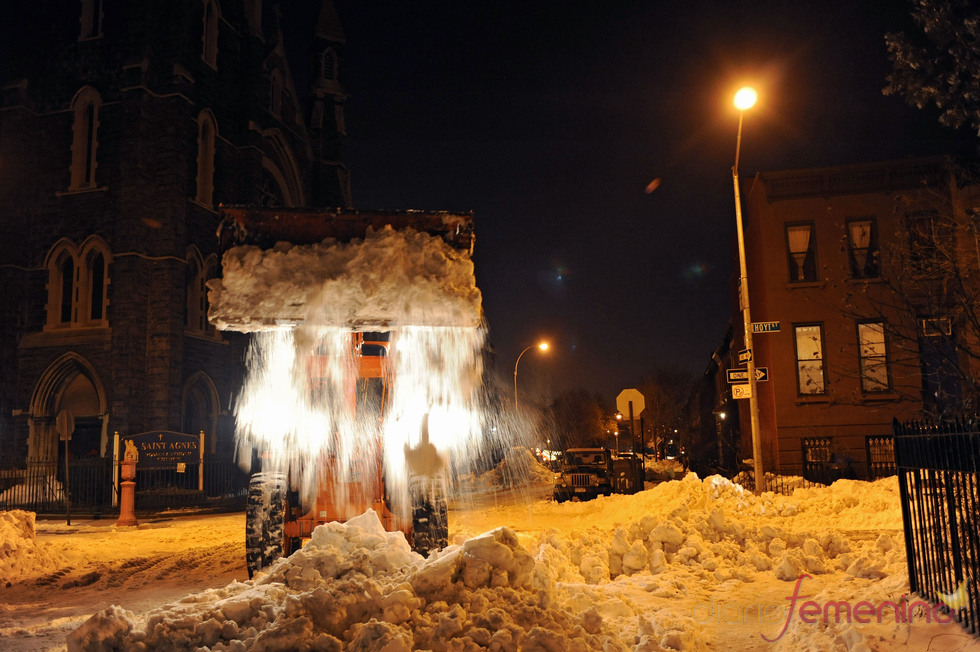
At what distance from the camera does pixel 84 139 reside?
26.9 meters

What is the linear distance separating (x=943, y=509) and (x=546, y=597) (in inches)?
133

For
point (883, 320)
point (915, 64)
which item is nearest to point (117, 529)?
point (883, 320)

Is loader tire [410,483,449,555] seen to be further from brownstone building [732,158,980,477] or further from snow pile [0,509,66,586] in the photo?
brownstone building [732,158,980,477]

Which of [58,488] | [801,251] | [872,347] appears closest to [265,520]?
[58,488]

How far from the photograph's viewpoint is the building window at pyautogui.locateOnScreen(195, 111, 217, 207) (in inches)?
1109

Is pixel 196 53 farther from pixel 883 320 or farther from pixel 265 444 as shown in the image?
pixel 883 320

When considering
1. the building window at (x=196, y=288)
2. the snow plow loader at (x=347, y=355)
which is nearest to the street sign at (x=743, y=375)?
the snow plow loader at (x=347, y=355)

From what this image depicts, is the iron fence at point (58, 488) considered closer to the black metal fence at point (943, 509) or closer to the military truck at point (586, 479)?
the military truck at point (586, 479)

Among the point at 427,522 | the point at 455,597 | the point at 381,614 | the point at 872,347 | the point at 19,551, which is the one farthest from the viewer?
the point at 872,347

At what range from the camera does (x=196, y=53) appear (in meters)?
28.0

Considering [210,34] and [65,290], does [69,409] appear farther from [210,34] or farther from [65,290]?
[210,34]

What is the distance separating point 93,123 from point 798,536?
91.9 ft

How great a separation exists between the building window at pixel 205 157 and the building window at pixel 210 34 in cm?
257

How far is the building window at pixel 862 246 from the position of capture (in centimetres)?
2202
